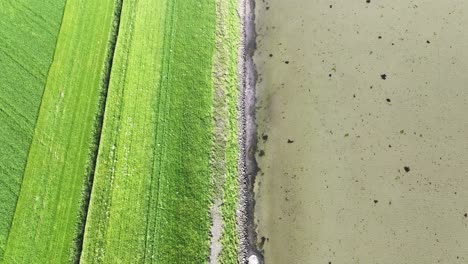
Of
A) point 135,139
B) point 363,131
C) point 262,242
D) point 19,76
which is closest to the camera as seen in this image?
point 262,242

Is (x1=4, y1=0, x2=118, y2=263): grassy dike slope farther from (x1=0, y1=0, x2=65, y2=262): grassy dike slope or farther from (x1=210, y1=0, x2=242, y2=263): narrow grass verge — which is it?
(x1=210, y1=0, x2=242, y2=263): narrow grass verge

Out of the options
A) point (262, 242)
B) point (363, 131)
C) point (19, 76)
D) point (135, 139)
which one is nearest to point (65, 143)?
point (135, 139)

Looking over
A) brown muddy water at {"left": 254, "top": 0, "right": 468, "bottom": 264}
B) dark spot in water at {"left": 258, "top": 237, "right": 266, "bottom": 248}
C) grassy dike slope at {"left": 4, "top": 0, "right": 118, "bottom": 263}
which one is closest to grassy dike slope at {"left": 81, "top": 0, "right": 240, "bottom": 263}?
grassy dike slope at {"left": 4, "top": 0, "right": 118, "bottom": 263}

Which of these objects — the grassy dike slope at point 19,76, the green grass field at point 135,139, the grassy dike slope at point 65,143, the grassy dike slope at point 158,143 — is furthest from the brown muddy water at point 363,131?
the grassy dike slope at point 19,76

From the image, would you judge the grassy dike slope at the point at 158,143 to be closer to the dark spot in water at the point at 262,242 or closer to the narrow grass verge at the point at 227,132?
the narrow grass verge at the point at 227,132

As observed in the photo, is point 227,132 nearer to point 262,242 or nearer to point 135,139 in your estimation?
point 135,139

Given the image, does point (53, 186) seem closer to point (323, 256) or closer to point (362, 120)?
point (323, 256)
